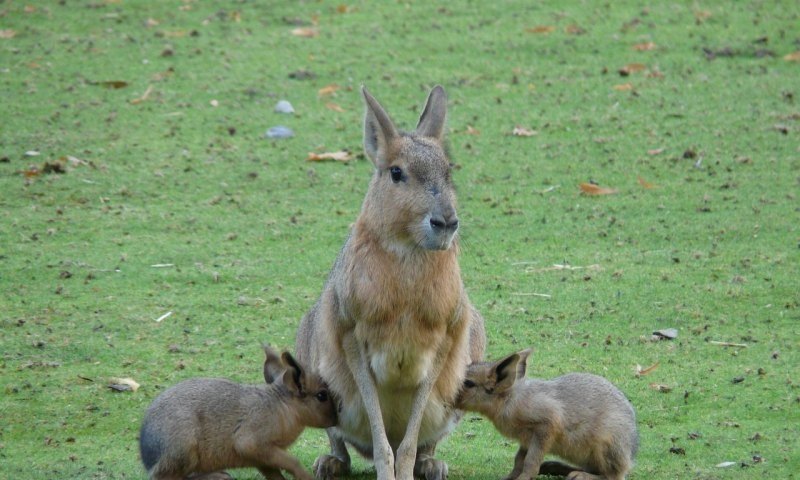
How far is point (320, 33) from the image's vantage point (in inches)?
471

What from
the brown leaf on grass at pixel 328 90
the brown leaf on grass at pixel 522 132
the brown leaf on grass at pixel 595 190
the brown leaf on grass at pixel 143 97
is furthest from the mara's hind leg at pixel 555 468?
the brown leaf on grass at pixel 143 97

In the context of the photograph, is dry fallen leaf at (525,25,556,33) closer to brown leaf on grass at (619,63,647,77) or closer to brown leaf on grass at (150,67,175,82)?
brown leaf on grass at (619,63,647,77)

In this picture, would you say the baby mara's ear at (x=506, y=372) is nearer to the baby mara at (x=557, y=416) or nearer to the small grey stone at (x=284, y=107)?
the baby mara at (x=557, y=416)

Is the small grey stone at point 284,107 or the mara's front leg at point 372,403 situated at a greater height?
the mara's front leg at point 372,403

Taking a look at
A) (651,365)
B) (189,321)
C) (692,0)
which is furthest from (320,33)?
(651,365)

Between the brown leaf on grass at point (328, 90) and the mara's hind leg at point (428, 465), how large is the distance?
5567 millimetres

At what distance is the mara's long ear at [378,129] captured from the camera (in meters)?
5.13

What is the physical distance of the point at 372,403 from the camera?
5.14 m

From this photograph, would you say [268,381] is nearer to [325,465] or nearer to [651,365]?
[325,465]

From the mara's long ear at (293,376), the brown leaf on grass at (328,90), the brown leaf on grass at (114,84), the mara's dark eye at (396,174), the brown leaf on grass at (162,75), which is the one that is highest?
the mara's dark eye at (396,174)

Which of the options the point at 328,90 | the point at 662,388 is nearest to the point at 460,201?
the point at 328,90

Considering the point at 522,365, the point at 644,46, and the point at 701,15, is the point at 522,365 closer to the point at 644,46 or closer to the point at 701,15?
the point at 644,46

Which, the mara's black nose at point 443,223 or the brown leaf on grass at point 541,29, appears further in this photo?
the brown leaf on grass at point 541,29

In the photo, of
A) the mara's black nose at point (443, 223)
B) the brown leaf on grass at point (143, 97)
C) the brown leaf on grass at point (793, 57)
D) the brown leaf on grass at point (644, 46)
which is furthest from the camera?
the brown leaf on grass at point (644, 46)
